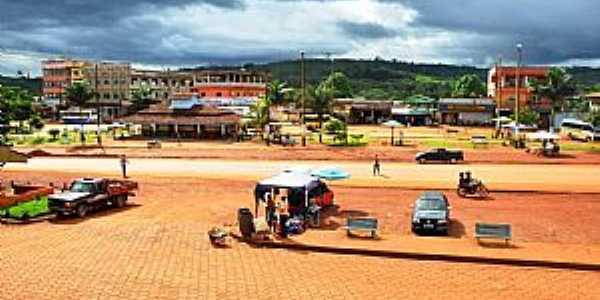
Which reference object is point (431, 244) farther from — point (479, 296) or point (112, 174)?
point (112, 174)

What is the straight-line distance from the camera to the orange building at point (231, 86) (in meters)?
103

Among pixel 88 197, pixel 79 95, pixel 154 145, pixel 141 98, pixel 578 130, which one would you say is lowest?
pixel 88 197

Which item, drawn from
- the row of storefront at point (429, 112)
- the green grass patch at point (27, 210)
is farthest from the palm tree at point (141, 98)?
the green grass patch at point (27, 210)

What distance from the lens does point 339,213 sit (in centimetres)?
2659

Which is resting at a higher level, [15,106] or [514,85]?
[514,85]

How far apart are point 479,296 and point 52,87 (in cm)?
12902

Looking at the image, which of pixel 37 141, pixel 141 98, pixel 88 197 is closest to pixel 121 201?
pixel 88 197

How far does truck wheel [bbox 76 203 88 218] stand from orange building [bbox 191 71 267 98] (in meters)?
76.6

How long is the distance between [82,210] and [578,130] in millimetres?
55973

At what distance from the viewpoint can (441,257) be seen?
1852 cm

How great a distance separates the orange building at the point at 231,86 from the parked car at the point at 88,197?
241ft

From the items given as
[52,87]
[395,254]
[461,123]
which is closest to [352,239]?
[395,254]

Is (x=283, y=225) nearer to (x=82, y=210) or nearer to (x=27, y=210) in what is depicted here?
(x=82, y=210)

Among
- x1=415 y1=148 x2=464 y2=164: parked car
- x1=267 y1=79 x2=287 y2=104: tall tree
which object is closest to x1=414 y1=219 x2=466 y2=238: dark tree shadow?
x1=415 y1=148 x2=464 y2=164: parked car
